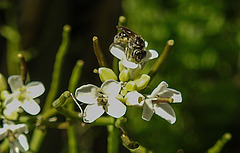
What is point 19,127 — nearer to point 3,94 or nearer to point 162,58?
point 3,94

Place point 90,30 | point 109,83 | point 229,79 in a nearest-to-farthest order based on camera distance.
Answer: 1. point 109,83
2. point 229,79
3. point 90,30

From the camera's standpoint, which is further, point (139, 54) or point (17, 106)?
point (17, 106)

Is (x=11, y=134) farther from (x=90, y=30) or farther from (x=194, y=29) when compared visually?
(x=90, y=30)

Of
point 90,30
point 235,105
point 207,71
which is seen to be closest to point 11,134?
point 207,71

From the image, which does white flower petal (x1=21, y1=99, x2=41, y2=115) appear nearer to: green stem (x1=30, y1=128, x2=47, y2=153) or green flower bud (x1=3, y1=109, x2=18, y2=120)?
green flower bud (x1=3, y1=109, x2=18, y2=120)

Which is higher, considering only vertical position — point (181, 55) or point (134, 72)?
point (134, 72)

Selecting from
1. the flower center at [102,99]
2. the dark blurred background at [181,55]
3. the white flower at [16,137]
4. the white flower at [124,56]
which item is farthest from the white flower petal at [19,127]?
the dark blurred background at [181,55]

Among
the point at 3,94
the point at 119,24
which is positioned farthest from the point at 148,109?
the point at 3,94

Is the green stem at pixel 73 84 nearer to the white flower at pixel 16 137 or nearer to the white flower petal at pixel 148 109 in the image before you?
the white flower at pixel 16 137
